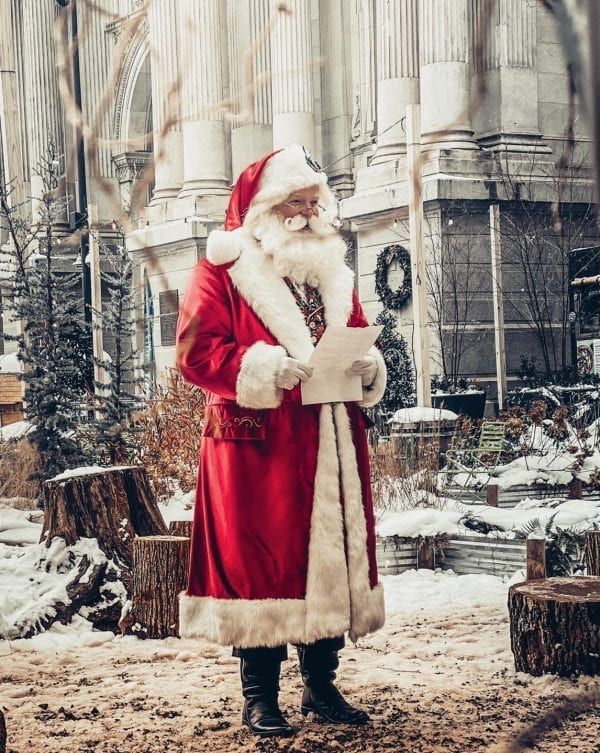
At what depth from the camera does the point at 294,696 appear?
16.2 ft

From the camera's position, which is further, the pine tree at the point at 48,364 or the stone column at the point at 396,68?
the stone column at the point at 396,68

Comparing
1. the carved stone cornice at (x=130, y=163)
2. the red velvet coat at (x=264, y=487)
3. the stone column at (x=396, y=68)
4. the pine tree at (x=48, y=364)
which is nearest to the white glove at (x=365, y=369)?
the red velvet coat at (x=264, y=487)

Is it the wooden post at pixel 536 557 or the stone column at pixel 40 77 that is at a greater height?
the stone column at pixel 40 77

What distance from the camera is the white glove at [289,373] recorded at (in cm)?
416

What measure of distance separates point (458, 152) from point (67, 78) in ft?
53.5

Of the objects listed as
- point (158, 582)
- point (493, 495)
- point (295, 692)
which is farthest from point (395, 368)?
point (295, 692)

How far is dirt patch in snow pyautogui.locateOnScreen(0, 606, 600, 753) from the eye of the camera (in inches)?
171

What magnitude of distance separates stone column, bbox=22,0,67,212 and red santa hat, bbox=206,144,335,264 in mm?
27560

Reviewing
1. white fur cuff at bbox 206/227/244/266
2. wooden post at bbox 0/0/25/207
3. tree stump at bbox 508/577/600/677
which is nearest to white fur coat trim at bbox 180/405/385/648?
white fur cuff at bbox 206/227/244/266

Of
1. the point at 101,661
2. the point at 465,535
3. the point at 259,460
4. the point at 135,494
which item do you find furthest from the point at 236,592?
the point at 465,535

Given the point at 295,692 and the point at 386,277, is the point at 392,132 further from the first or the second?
the point at 295,692

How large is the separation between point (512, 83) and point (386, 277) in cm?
342

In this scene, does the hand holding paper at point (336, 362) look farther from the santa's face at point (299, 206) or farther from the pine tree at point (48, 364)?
the pine tree at point (48, 364)

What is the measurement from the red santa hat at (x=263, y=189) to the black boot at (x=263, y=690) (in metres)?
1.40
